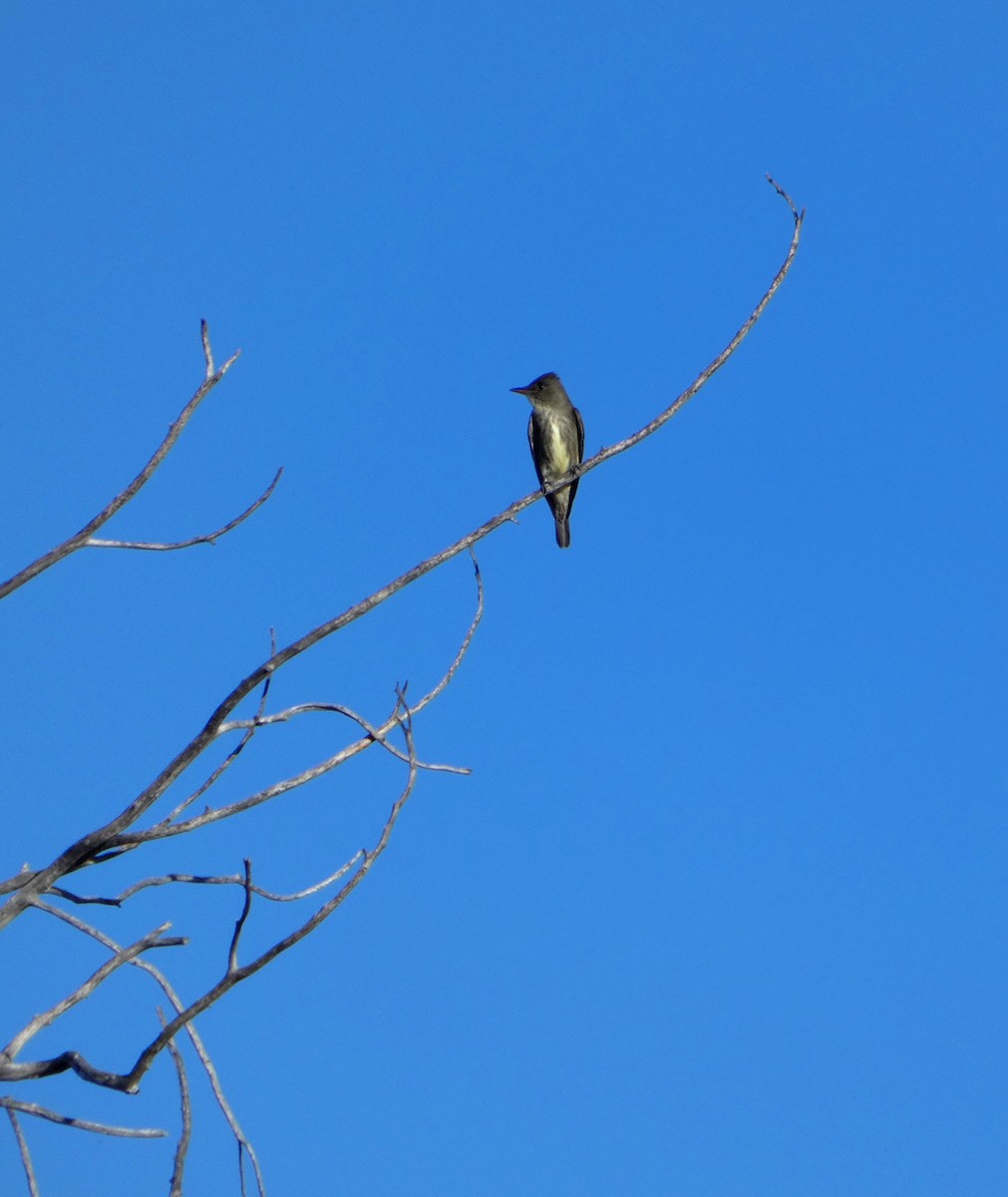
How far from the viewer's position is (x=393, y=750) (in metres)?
3.76

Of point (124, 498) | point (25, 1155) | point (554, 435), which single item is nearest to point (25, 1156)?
point (25, 1155)

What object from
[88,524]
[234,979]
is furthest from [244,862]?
[88,524]

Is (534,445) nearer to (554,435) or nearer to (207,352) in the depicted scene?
(554,435)

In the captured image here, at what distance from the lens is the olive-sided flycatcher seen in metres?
12.8

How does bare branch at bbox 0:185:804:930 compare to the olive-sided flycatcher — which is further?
the olive-sided flycatcher

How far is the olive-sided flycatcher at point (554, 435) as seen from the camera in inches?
502

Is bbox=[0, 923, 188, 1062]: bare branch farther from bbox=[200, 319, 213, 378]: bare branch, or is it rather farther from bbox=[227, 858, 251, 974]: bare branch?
bbox=[200, 319, 213, 378]: bare branch

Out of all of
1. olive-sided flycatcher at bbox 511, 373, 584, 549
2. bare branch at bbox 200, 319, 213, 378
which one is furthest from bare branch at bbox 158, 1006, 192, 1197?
olive-sided flycatcher at bbox 511, 373, 584, 549

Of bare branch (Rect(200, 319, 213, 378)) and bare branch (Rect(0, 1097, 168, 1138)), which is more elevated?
bare branch (Rect(200, 319, 213, 378))

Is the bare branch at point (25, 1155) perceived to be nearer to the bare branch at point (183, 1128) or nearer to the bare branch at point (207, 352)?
the bare branch at point (183, 1128)

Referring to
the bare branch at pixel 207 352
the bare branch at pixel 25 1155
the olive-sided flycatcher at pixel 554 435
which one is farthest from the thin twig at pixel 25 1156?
the olive-sided flycatcher at pixel 554 435

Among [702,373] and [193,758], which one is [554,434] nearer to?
[702,373]

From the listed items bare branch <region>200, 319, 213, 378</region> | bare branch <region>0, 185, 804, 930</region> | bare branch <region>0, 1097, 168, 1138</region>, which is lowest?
bare branch <region>0, 1097, 168, 1138</region>

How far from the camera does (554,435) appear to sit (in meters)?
12.8
